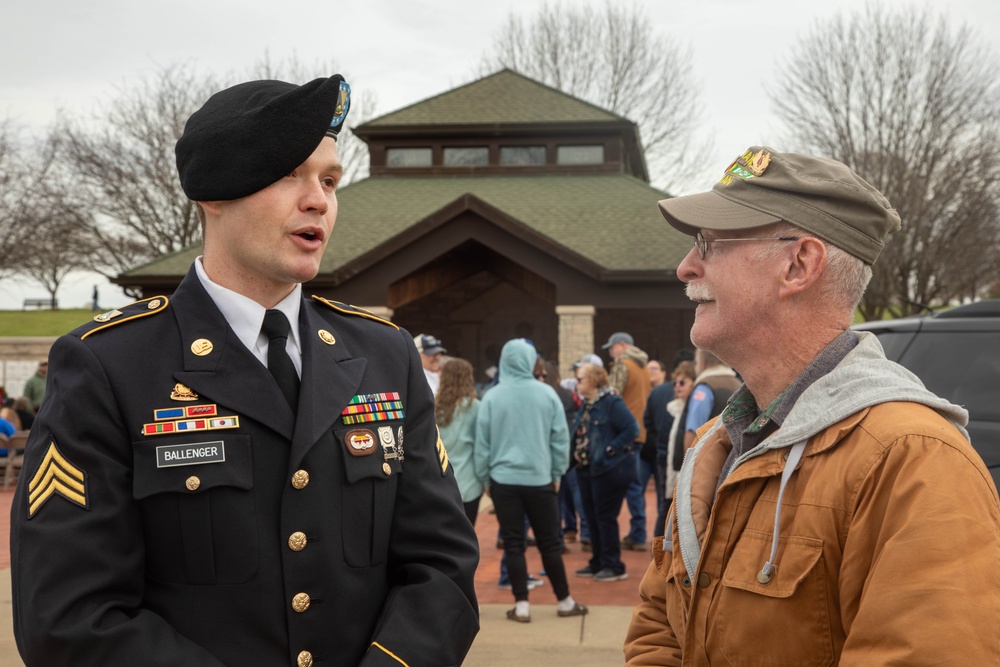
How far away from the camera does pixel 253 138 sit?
222 cm

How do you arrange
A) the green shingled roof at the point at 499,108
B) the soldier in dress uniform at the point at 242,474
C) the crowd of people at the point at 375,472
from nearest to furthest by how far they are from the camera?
the crowd of people at the point at 375,472
the soldier in dress uniform at the point at 242,474
the green shingled roof at the point at 499,108

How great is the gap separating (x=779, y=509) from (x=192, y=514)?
1.25 metres

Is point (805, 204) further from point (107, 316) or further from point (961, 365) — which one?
point (961, 365)

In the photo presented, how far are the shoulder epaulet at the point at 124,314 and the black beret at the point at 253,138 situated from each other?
283 mm

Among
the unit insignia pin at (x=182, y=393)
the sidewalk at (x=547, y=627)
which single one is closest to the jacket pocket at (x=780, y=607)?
the unit insignia pin at (x=182, y=393)

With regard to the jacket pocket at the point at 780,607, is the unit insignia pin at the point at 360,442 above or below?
above

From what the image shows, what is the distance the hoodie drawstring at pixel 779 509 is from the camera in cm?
197

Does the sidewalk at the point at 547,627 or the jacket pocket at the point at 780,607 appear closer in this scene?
the jacket pocket at the point at 780,607

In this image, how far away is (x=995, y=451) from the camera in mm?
4797

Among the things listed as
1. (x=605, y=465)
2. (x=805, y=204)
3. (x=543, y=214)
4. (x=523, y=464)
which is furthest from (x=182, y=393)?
(x=543, y=214)

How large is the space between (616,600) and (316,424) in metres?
6.32

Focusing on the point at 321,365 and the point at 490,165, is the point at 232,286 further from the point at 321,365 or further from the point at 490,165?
the point at 490,165

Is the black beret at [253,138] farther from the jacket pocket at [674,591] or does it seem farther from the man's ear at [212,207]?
the jacket pocket at [674,591]

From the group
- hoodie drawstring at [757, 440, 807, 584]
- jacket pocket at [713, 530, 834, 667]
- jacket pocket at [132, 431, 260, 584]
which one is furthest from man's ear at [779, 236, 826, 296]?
jacket pocket at [132, 431, 260, 584]
